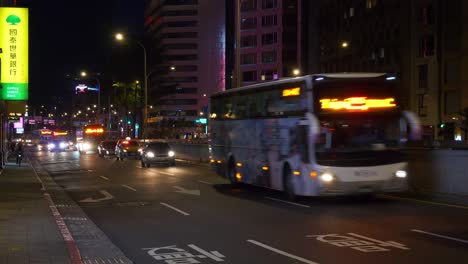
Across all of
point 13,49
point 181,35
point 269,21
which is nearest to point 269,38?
point 269,21

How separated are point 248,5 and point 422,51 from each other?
60.8 metres

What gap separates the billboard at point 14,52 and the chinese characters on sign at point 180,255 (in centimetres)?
2582

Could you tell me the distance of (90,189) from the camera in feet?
80.3

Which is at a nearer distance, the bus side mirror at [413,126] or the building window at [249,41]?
the bus side mirror at [413,126]

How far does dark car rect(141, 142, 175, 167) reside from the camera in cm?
3981

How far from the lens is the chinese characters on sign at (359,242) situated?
11039mm

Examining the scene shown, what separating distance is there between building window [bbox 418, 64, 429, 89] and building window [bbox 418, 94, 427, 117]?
102 centimetres

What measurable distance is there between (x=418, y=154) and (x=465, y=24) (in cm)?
4719

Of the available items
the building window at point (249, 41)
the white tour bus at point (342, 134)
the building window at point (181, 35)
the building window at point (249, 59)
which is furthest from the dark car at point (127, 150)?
the building window at point (181, 35)

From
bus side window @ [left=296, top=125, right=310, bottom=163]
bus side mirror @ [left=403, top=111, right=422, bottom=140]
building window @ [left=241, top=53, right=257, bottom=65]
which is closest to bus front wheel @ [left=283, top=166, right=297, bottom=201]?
bus side window @ [left=296, top=125, right=310, bottom=163]

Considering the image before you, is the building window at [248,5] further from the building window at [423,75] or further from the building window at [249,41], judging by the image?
the building window at [423,75]

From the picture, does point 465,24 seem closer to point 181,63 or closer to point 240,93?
point 240,93

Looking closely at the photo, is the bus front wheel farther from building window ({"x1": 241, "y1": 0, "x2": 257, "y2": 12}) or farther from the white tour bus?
building window ({"x1": 241, "y1": 0, "x2": 257, "y2": 12})

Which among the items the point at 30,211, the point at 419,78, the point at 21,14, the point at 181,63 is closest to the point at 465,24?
the point at 419,78
